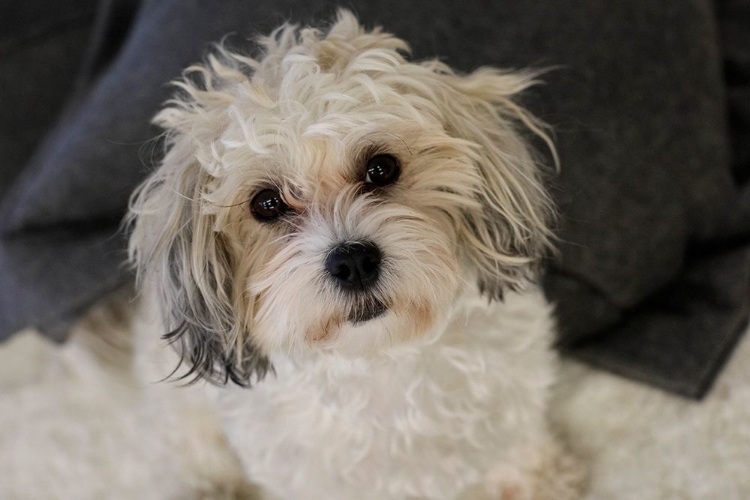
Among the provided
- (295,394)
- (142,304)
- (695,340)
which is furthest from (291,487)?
(695,340)

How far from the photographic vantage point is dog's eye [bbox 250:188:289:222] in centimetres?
90

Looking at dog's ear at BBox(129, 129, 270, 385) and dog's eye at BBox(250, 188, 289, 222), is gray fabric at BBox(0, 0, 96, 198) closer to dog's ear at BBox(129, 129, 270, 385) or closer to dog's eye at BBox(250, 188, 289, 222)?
dog's ear at BBox(129, 129, 270, 385)

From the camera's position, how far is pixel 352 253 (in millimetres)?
845

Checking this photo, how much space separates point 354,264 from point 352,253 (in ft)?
0.05

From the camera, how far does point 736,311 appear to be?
1292mm

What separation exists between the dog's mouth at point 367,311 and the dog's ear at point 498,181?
0.17 meters

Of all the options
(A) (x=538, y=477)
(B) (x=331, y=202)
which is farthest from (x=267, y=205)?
(A) (x=538, y=477)

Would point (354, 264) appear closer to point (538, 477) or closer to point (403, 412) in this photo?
point (403, 412)

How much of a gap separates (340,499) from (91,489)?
1.83 feet

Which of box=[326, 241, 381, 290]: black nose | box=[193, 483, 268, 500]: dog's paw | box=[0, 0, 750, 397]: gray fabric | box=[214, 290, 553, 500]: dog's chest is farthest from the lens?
box=[193, 483, 268, 500]: dog's paw

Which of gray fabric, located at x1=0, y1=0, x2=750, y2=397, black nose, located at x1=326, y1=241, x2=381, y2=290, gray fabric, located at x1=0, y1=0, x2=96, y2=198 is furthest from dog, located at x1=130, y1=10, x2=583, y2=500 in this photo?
gray fabric, located at x1=0, y1=0, x2=96, y2=198

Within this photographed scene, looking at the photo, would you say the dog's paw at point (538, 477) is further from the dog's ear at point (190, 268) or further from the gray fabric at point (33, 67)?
the gray fabric at point (33, 67)

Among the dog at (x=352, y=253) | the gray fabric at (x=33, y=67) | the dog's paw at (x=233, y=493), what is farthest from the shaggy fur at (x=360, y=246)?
the gray fabric at (x=33, y=67)

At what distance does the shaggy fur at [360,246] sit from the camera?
2.81ft
